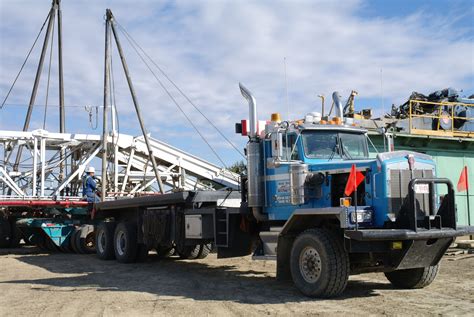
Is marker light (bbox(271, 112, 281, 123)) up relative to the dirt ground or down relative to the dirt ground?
up

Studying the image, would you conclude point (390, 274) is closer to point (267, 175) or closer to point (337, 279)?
point (337, 279)

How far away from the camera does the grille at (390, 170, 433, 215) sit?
8227mm

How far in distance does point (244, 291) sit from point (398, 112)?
11.4 meters

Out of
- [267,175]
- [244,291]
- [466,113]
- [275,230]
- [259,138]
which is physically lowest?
[244,291]

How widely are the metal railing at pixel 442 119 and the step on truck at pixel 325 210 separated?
7.12 metres

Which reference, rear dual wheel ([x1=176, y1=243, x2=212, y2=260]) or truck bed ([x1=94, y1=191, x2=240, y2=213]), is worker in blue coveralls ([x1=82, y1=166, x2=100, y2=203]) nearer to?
rear dual wheel ([x1=176, y1=243, x2=212, y2=260])

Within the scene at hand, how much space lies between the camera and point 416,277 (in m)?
9.07

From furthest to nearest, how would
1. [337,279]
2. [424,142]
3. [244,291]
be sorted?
[424,142], [244,291], [337,279]

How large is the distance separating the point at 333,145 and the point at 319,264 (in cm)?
238

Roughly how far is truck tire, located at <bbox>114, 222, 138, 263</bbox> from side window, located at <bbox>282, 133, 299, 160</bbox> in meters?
5.50

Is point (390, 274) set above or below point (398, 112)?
below

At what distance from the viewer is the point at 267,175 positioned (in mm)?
9859

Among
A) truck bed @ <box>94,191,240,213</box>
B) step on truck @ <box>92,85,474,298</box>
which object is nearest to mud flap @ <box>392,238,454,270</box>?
step on truck @ <box>92,85,474,298</box>

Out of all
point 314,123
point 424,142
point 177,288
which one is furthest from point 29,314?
point 424,142
